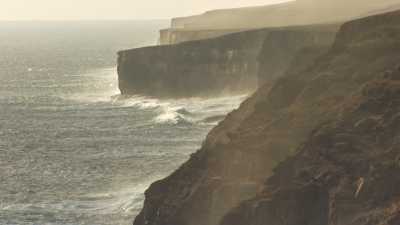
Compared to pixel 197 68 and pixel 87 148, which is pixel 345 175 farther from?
pixel 197 68

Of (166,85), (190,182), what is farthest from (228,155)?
(166,85)

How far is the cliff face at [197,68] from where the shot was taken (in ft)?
352

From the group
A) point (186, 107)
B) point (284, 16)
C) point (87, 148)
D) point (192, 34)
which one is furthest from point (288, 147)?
point (284, 16)

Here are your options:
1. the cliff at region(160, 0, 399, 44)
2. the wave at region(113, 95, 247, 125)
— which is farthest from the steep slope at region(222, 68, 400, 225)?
the cliff at region(160, 0, 399, 44)

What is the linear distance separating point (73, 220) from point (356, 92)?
65.4 ft

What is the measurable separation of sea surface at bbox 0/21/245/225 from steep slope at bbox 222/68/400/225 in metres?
17.7

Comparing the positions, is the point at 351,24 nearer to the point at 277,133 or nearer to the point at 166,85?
the point at 277,133

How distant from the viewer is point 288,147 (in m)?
39.5

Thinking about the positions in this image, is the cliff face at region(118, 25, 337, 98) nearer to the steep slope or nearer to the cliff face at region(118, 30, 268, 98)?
the cliff face at region(118, 30, 268, 98)

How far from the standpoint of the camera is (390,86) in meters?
36.3

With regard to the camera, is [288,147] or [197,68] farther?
[197,68]

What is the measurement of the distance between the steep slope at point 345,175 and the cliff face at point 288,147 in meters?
0.05

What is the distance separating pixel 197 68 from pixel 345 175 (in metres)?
78.7

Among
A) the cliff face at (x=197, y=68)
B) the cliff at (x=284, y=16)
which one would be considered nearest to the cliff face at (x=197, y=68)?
the cliff face at (x=197, y=68)
